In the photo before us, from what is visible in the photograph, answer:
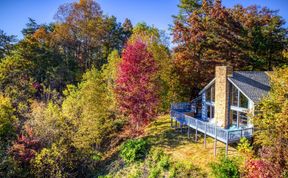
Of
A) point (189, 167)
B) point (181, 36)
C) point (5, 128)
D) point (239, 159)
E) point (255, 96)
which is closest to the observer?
point (239, 159)

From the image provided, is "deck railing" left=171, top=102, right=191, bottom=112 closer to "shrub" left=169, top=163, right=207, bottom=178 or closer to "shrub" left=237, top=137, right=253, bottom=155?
"shrub" left=169, top=163, right=207, bottom=178

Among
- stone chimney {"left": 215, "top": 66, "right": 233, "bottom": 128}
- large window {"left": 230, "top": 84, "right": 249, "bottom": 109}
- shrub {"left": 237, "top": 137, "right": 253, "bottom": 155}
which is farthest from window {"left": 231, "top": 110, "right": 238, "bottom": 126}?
shrub {"left": 237, "top": 137, "right": 253, "bottom": 155}

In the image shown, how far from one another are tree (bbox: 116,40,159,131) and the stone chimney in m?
5.37

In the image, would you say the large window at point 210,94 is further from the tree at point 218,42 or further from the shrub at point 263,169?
the shrub at point 263,169

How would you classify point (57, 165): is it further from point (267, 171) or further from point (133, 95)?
point (267, 171)

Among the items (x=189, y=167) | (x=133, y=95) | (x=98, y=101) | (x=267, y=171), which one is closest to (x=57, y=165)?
(x=98, y=101)

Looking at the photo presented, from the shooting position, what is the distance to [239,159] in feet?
41.1

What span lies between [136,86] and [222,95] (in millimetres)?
7314

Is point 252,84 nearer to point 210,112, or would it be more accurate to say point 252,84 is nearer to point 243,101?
point 243,101

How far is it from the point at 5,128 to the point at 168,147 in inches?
510

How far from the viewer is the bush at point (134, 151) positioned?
17375 mm

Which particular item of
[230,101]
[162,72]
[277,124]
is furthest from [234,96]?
[277,124]

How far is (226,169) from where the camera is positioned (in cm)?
Result: 1179

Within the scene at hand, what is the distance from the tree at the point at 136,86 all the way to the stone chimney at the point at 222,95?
5.37 metres
